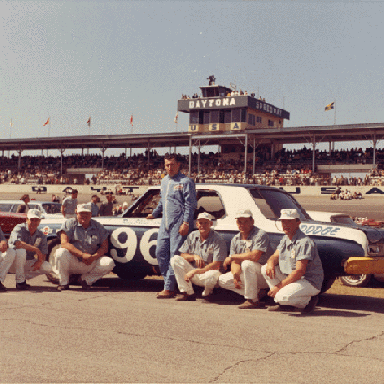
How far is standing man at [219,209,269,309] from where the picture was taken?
684cm

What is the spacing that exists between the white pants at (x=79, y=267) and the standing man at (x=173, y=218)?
0.97 m

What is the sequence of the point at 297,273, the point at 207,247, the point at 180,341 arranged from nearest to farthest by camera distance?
the point at 180,341 → the point at 297,273 → the point at 207,247

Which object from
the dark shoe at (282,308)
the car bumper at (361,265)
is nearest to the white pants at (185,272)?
the dark shoe at (282,308)

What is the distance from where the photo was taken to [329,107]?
5378 centimetres

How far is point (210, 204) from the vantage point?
8219 millimetres

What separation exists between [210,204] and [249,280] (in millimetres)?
1711

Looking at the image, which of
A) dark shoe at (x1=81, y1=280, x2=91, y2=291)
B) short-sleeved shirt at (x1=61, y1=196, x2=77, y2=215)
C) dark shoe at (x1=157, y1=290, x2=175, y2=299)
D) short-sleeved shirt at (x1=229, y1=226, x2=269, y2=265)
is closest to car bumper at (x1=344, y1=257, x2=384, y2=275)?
short-sleeved shirt at (x1=229, y1=226, x2=269, y2=265)

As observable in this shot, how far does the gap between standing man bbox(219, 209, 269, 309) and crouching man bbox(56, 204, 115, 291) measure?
2.06 m

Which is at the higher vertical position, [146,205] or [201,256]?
[146,205]

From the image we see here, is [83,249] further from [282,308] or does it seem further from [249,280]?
[282,308]

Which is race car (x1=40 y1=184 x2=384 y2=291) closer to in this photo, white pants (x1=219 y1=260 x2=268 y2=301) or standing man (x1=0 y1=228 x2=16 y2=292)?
white pants (x1=219 y1=260 x2=268 y2=301)

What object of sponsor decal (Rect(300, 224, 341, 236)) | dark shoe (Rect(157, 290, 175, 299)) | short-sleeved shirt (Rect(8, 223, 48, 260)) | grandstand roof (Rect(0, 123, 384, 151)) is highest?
grandstand roof (Rect(0, 123, 384, 151))

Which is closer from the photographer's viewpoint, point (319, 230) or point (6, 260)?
point (319, 230)

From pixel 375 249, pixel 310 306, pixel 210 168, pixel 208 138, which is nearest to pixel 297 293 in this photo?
pixel 310 306
